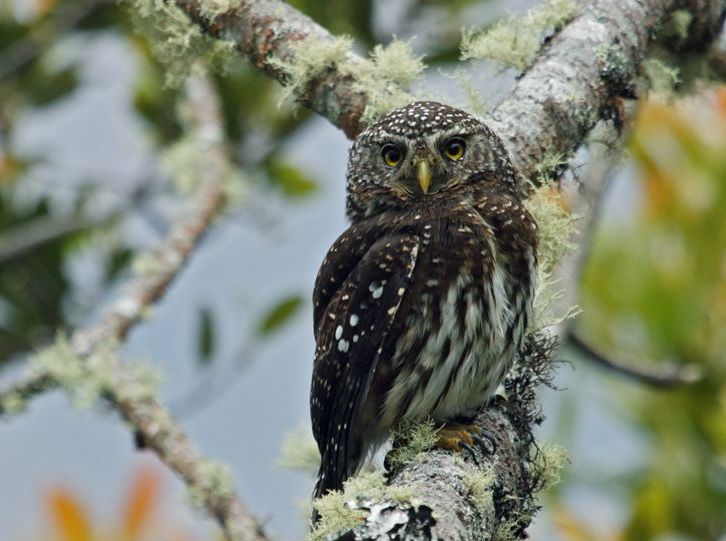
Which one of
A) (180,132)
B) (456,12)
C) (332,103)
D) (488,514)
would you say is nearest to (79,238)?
(180,132)

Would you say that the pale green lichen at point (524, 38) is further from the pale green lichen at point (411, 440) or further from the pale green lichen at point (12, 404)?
the pale green lichen at point (12, 404)

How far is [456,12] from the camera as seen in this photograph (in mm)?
5320

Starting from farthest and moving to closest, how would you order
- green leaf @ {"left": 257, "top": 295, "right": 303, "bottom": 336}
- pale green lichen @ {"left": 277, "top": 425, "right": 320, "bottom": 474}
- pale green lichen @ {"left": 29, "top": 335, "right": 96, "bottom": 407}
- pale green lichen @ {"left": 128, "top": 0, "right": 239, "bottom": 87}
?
green leaf @ {"left": 257, "top": 295, "right": 303, "bottom": 336}, pale green lichen @ {"left": 29, "top": 335, "right": 96, "bottom": 407}, pale green lichen @ {"left": 277, "top": 425, "right": 320, "bottom": 474}, pale green lichen @ {"left": 128, "top": 0, "right": 239, "bottom": 87}

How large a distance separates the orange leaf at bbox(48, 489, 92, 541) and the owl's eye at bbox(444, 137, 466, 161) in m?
1.74

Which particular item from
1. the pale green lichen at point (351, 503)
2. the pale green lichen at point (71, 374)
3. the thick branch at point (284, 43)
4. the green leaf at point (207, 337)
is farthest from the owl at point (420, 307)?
the green leaf at point (207, 337)

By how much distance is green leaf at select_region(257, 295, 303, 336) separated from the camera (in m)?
5.16

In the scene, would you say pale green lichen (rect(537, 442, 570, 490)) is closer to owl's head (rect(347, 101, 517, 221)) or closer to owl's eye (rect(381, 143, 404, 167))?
owl's head (rect(347, 101, 517, 221))

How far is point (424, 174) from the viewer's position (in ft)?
11.1

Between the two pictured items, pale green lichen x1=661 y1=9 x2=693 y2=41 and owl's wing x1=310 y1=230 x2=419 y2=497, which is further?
pale green lichen x1=661 y1=9 x2=693 y2=41

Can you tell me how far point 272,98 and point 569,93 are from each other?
232 cm

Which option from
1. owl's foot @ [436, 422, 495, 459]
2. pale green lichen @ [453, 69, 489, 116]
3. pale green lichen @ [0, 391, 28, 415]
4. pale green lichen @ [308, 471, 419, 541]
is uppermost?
pale green lichen @ [453, 69, 489, 116]

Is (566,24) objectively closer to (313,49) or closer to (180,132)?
(313,49)

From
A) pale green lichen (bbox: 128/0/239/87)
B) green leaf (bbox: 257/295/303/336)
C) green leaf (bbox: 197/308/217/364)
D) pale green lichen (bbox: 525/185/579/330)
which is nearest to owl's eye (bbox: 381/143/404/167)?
pale green lichen (bbox: 525/185/579/330)

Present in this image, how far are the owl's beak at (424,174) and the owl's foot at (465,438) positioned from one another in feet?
2.51
